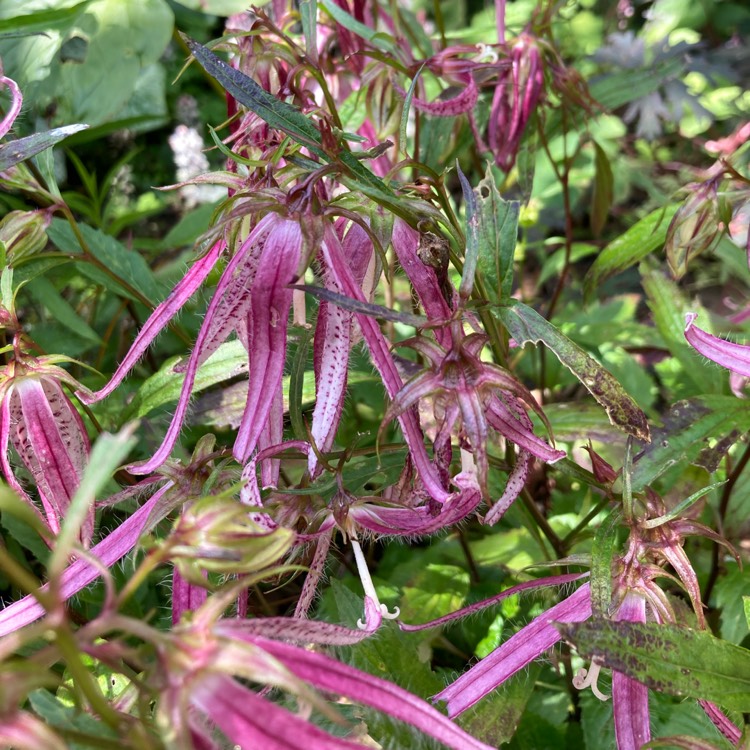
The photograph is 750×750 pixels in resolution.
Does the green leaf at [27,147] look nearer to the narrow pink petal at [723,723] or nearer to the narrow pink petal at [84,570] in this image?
the narrow pink petal at [84,570]

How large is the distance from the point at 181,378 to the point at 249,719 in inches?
26.6

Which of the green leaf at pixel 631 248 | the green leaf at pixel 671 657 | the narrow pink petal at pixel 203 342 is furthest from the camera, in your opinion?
the green leaf at pixel 631 248

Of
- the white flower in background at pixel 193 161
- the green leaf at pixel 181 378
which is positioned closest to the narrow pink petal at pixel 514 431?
the green leaf at pixel 181 378

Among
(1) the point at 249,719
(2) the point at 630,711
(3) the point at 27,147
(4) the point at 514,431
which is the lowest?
(2) the point at 630,711

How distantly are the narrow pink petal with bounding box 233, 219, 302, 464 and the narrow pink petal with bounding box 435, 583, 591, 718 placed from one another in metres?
0.29

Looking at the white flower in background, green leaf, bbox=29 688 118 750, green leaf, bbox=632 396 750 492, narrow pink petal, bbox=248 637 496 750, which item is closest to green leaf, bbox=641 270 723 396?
green leaf, bbox=632 396 750 492

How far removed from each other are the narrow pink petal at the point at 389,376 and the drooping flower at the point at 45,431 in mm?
306

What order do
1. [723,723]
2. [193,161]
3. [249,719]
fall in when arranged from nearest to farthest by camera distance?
[249,719] → [723,723] → [193,161]

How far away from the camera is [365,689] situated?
493mm

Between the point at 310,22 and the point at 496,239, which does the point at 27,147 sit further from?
the point at 496,239

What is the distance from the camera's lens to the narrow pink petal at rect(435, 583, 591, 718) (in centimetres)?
74

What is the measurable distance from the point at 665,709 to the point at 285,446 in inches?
22.5

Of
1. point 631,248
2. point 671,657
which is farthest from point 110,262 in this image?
point 671,657

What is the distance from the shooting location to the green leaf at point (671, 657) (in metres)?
0.59
